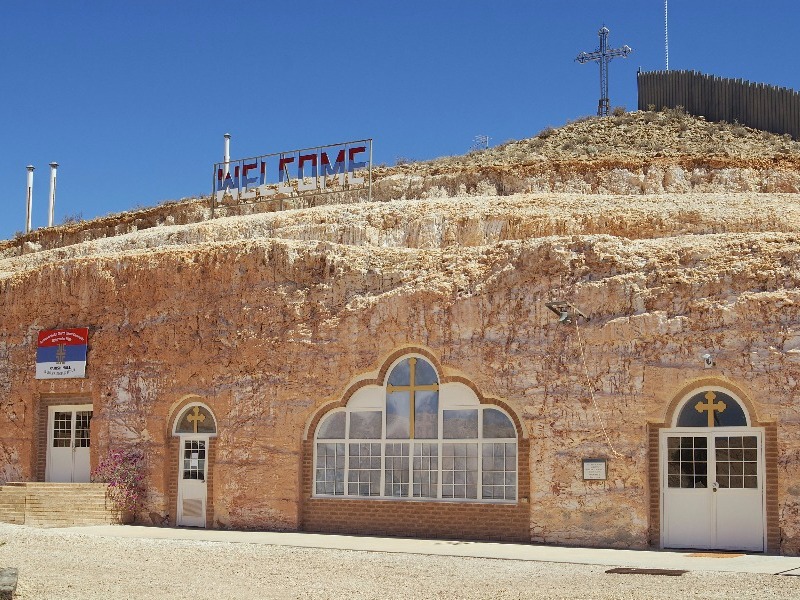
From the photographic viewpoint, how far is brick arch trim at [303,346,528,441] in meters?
17.1

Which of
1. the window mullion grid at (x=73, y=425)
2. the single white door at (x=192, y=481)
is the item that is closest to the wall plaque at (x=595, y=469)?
the single white door at (x=192, y=481)

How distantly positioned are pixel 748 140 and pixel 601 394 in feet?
68.0

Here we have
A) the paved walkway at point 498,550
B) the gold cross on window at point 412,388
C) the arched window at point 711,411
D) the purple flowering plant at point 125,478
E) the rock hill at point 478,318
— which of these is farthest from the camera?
the purple flowering plant at point 125,478

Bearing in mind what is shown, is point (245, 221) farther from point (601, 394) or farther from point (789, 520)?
point (789, 520)

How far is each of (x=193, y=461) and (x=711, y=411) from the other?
31.1 feet

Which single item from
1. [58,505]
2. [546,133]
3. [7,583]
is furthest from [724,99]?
[7,583]

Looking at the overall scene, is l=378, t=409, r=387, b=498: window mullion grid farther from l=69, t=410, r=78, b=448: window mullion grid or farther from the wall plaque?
l=69, t=410, r=78, b=448: window mullion grid

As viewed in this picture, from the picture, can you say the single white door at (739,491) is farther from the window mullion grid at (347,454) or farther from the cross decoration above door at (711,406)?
the window mullion grid at (347,454)

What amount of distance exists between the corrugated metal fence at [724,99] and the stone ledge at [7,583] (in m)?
29.7

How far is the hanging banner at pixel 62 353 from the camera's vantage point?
69.2 ft

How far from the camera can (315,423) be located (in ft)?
60.8

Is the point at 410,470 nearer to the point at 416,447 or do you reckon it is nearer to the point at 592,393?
the point at 416,447

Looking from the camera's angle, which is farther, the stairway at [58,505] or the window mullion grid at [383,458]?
the stairway at [58,505]

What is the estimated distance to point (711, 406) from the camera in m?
15.8
